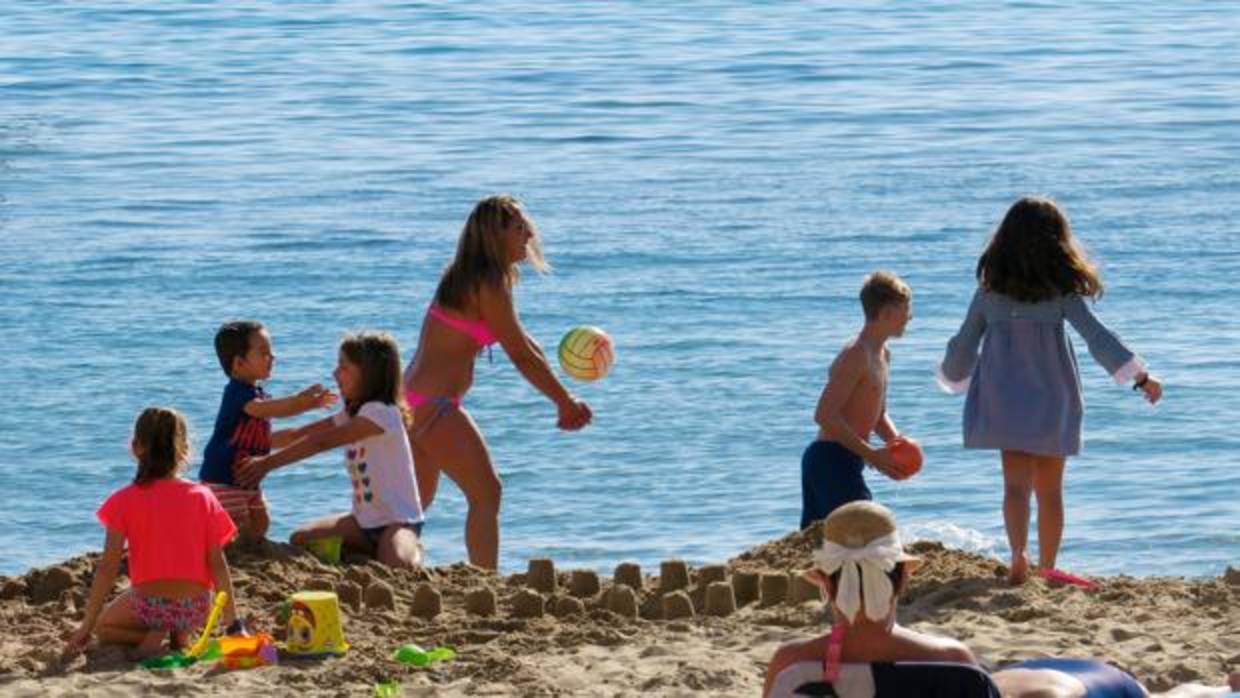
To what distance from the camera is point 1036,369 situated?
9.08 meters

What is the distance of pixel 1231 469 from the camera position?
49.6 feet

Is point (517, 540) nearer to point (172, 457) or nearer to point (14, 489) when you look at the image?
point (14, 489)

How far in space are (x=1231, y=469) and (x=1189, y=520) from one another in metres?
1.12

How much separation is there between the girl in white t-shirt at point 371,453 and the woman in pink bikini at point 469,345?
303 mm

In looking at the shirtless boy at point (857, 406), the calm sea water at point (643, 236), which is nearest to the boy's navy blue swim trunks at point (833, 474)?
the shirtless boy at point (857, 406)

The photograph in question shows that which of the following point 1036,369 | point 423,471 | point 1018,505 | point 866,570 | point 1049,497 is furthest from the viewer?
point 423,471

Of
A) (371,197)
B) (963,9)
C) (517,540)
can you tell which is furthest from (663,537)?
(963,9)

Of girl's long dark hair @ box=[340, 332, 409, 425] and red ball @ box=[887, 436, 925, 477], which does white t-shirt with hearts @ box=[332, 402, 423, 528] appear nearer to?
girl's long dark hair @ box=[340, 332, 409, 425]

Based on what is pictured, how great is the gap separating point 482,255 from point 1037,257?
2086 mm

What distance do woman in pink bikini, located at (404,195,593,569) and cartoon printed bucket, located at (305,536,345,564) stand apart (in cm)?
48

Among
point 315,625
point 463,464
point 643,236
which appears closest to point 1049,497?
point 463,464

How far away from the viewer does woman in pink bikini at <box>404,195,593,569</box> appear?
32.7 ft

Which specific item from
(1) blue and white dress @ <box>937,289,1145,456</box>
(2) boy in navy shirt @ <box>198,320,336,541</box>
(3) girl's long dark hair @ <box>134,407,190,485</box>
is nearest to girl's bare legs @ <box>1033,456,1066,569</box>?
(1) blue and white dress @ <box>937,289,1145,456</box>

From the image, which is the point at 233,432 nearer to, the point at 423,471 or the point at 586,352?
the point at 423,471
